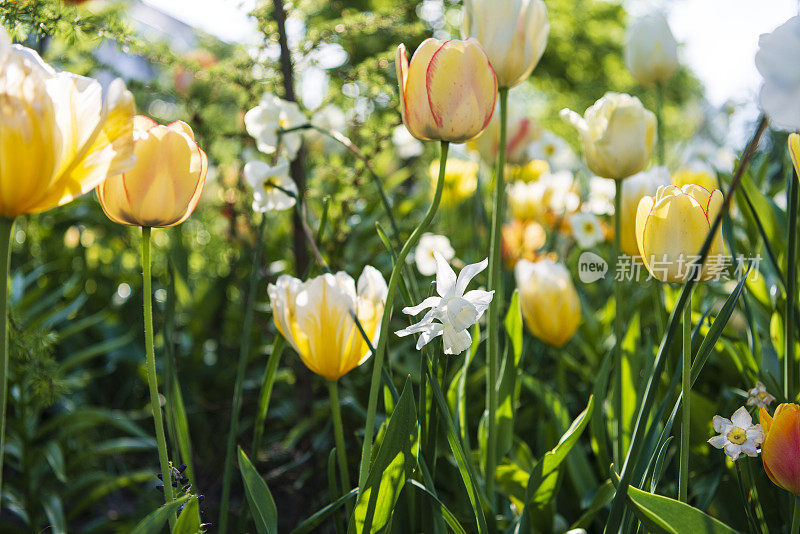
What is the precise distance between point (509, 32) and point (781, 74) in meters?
0.37

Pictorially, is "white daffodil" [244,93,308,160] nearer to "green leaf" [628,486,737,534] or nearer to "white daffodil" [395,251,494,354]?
Answer: "white daffodil" [395,251,494,354]

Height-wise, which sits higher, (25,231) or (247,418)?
(25,231)

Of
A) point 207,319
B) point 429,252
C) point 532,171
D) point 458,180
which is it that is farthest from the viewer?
point 532,171

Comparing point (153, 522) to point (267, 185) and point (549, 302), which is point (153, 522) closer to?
point (267, 185)

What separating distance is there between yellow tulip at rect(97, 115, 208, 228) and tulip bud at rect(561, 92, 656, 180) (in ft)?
1.69

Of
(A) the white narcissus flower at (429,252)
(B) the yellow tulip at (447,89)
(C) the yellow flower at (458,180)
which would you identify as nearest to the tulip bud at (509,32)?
(B) the yellow tulip at (447,89)

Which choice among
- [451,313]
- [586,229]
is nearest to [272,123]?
[451,313]

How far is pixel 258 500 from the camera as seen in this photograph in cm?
70

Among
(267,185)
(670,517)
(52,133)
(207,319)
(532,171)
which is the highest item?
(52,133)

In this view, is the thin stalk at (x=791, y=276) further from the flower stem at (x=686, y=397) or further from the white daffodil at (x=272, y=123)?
the white daffodil at (x=272, y=123)

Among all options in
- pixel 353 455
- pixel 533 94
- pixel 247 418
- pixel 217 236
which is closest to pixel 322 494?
pixel 353 455

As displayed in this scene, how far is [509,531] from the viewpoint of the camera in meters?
0.79

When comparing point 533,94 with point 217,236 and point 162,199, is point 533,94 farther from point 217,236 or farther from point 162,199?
point 162,199

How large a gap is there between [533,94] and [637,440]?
33.5 feet
